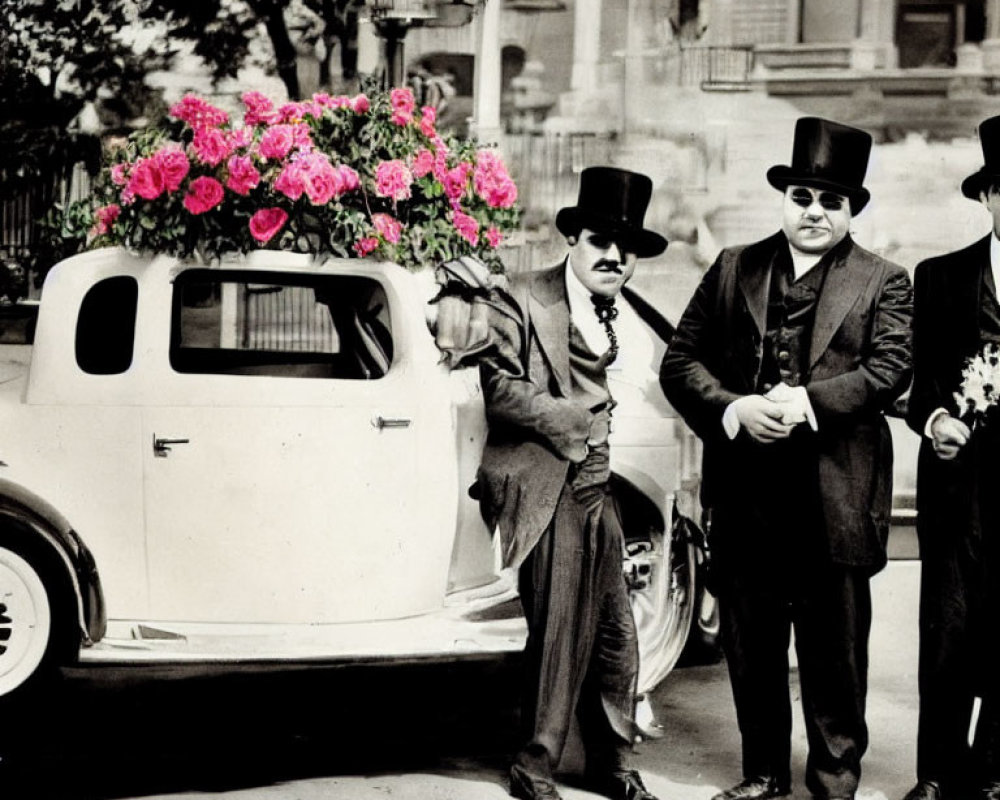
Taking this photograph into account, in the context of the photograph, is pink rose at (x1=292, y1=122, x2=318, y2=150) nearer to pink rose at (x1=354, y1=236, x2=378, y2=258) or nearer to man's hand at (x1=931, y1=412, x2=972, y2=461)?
pink rose at (x1=354, y1=236, x2=378, y2=258)

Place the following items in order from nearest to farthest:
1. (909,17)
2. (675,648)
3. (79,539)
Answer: (79,539) → (675,648) → (909,17)

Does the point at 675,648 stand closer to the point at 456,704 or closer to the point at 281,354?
the point at 456,704

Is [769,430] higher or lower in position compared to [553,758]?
higher

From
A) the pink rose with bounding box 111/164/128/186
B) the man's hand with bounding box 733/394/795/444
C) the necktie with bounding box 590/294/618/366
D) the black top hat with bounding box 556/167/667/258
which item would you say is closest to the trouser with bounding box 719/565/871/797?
the man's hand with bounding box 733/394/795/444

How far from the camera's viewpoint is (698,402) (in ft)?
17.2

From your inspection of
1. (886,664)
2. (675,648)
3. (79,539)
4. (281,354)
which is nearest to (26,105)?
(281,354)

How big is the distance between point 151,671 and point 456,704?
1.35 meters

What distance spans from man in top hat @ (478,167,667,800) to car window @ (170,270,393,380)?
838 mm

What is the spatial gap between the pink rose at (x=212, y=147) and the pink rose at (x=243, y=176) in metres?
0.05

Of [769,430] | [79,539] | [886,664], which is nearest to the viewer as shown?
[769,430]

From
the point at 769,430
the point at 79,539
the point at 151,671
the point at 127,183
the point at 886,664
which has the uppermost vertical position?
the point at 127,183

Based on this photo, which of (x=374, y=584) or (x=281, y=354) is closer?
(x=374, y=584)

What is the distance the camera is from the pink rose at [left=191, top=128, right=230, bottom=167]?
558cm

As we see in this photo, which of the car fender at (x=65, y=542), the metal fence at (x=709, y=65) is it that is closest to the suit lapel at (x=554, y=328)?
the car fender at (x=65, y=542)
